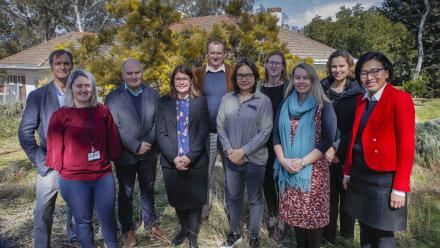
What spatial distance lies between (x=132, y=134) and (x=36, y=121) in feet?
2.86

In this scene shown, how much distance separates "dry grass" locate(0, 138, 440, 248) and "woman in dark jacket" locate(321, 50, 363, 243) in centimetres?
38

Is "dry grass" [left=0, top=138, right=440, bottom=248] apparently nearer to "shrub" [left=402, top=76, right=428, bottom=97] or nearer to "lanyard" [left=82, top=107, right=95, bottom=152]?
"lanyard" [left=82, top=107, right=95, bottom=152]

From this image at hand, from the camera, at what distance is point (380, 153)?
2.46 metres

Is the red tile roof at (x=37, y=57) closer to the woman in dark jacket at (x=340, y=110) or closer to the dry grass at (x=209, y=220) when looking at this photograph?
the dry grass at (x=209, y=220)

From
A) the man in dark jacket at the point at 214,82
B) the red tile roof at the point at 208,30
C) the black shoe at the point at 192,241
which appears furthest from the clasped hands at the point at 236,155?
the red tile roof at the point at 208,30

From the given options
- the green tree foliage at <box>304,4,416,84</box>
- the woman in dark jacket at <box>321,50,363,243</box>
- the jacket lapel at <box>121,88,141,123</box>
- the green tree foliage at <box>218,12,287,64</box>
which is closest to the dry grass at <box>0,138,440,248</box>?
the woman in dark jacket at <box>321,50,363,243</box>

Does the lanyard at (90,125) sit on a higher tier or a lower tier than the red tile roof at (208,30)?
lower

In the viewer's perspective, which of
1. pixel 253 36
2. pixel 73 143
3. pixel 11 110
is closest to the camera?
pixel 73 143

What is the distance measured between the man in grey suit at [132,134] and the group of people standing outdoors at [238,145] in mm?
11

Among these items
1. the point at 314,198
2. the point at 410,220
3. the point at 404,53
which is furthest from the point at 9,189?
the point at 404,53

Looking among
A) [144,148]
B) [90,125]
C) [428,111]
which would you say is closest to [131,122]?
[144,148]

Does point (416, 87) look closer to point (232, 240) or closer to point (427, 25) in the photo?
point (427, 25)

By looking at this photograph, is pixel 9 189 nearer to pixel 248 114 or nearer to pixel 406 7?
pixel 248 114

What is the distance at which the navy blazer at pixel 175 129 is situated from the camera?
3363mm
